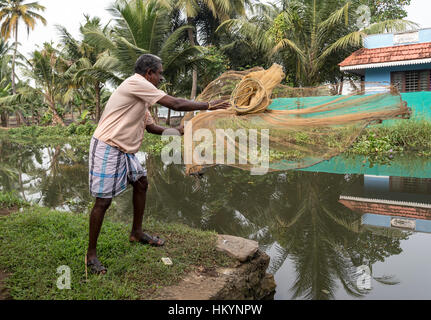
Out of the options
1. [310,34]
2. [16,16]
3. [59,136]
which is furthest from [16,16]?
[310,34]

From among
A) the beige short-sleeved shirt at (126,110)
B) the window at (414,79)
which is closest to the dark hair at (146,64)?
the beige short-sleeved shirt at (126,110)

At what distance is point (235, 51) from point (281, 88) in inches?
598

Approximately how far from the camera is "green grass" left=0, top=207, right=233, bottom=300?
8.06ft

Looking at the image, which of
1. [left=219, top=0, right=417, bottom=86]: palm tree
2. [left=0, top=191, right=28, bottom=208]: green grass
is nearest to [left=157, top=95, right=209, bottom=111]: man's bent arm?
[left=0, top=191, right=28, bottom=208]: green grass

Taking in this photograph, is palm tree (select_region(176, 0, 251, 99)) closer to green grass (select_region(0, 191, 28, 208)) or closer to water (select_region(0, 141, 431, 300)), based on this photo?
water (select_region(0, 141, 431, 300))

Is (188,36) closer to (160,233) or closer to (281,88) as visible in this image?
(281,88)

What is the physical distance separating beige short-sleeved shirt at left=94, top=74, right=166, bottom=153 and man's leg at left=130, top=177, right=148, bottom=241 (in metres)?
0.39

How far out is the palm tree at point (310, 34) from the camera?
1303 centimetres

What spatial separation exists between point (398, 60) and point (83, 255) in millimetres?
12690

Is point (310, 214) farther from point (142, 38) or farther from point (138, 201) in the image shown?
point (142, 38)

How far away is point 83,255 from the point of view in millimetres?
2914

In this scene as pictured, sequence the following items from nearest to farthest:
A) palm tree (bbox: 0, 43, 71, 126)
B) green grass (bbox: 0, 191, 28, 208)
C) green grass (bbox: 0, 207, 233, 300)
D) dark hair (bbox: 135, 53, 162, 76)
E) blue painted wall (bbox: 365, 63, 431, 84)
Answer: green grass (bbox: 0, 207, 233, 300) → dark hair (bbox: 135, 53, 162, 76) → green grass (bbox: 0, 191, 28, 208) → blue painted wall (bbox: 365, 63, 431, 84) → palm tree (bbox: 0, 43, 71, 126)

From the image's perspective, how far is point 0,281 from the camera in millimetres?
2586

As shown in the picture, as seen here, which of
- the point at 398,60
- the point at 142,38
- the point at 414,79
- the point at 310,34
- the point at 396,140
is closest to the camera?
the point at 396,140
